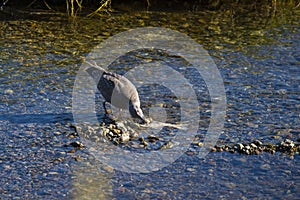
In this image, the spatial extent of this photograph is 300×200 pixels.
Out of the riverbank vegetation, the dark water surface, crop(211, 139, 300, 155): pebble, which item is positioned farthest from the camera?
the riverbank vegetation

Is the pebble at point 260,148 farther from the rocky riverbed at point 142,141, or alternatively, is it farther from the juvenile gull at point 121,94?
the juvenile gull at point 121,94

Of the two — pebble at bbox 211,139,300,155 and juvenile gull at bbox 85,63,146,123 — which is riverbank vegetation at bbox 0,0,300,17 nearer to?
juvenile gull at bbox 85,63,146,123

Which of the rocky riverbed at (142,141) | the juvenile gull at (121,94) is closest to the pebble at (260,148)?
the rocky riverbed at (142,141)

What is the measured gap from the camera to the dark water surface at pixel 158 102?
588 cm

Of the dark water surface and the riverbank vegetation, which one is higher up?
the riverbank vegetation

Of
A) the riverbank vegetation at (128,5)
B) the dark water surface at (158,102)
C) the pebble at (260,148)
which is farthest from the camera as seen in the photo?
the riverbank vegetation at (128,5)

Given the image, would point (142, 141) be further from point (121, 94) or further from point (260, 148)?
point (260, 148)

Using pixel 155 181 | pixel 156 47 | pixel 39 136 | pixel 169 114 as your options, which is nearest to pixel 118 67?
pixel 156 47

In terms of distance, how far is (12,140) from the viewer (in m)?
6.92

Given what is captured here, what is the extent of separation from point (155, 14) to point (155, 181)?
7.09m

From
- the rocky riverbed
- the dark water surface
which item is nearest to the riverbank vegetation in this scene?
the dark water surface

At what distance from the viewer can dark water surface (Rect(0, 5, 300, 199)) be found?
19.3ft

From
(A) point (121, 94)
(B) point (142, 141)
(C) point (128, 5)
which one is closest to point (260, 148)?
(B) point (142, 141)

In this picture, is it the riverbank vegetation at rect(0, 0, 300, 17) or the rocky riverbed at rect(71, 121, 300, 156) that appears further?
the riverbank vegetation at rect(0, 0, 300, 17)
